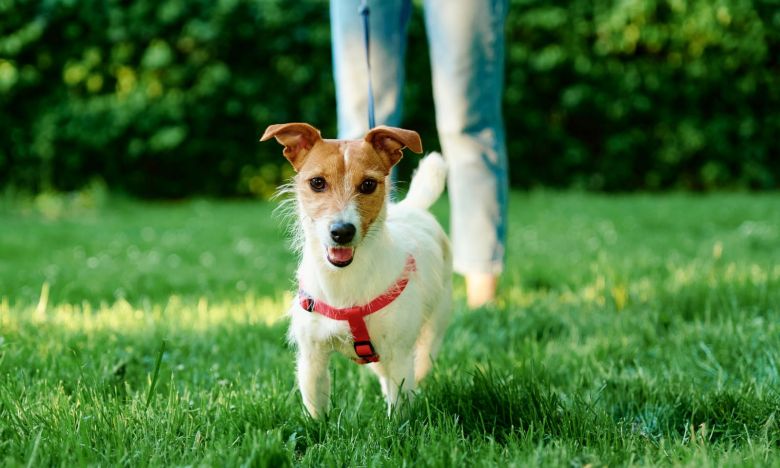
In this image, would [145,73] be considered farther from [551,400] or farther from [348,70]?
[551,400]

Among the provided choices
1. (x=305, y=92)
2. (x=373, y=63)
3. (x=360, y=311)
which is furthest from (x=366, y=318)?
(x=305, y=92)

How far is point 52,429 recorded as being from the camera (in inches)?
79.0

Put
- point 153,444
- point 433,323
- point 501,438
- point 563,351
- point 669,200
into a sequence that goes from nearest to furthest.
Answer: point 153,444 < point 501,438 < point 433,323 < point 563,351 < point 669,200

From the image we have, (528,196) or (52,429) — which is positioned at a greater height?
(52,429)

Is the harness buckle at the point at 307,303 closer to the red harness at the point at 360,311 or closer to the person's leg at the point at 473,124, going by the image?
the red harness at the point at 360,311

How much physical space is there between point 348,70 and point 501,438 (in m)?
1.85

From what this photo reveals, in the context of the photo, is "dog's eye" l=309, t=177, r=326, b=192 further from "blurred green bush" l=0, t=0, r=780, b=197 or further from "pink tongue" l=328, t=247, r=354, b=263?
"blurred green bush" l=0, t=0, r=780, b=197

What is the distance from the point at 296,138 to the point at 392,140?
29 cm

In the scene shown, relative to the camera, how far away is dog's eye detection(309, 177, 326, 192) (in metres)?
2.29

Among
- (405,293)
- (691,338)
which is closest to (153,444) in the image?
(405,293)

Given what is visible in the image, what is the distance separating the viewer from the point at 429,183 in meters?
2.99

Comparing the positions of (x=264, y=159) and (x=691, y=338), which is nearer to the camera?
(x=691, y=338)

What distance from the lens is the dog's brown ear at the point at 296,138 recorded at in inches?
90.0

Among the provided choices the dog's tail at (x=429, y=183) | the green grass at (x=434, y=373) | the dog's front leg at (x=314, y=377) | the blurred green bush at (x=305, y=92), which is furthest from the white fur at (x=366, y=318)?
the blurred green bush at (x=305, y=92)
